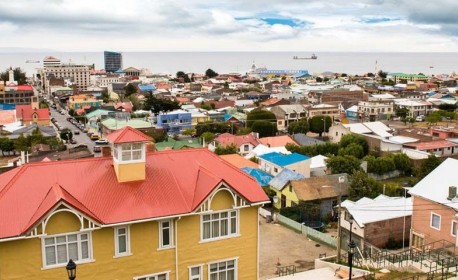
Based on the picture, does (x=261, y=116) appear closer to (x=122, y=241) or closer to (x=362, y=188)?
(x=362, y=188)

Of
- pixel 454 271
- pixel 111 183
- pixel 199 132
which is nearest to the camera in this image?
pixel 111 183

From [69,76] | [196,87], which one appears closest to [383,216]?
[196,87]

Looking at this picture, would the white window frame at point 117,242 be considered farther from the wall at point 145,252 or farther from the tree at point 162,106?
the tree at point 162,106

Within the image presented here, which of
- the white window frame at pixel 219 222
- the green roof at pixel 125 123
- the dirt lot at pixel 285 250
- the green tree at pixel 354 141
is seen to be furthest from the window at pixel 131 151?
the green roof at pixel 125 123

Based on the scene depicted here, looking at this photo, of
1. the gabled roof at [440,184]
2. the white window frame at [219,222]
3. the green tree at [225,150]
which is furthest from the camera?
the green tree at [225,150]

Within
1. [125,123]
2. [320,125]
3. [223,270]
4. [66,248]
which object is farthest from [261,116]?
[66,248]

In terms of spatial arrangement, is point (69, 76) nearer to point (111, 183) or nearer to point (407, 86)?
point (407, 86)

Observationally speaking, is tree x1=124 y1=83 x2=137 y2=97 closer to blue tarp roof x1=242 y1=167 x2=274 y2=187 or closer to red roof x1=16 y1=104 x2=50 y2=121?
red roof x1=16 y1=104 x2=50 y2=121

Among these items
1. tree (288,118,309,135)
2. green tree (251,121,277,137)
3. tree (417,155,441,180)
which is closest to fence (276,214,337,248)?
tree (417,155,441,180)
